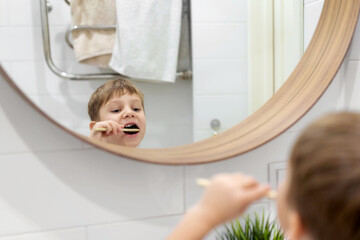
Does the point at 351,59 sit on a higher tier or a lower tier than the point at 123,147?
higher

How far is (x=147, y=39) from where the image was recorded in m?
0.78

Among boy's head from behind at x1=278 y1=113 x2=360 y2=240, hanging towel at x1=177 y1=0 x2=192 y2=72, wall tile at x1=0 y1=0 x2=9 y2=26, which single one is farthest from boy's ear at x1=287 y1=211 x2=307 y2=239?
wall tile at x1=0 y1=0 x2=9 y2=26

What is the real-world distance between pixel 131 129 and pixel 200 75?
0.17 metres

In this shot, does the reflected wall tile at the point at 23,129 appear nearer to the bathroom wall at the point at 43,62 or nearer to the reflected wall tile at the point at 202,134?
the bathroom wall at the point at 43,62

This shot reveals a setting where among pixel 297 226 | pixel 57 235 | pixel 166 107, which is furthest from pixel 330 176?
pixel 57 235

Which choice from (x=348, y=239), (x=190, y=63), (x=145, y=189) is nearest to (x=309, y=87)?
(x=190, y=63)

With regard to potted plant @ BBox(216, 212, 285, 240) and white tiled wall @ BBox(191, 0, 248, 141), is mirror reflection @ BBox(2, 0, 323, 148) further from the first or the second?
potted plant @ BBox(216, 212, 285, 240)

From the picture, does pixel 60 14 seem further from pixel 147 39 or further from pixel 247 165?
pixel 247 165

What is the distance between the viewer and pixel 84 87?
2.33 ft

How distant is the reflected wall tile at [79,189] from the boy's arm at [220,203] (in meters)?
0.25

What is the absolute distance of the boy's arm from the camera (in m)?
0.50

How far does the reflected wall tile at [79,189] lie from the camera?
2.34ft

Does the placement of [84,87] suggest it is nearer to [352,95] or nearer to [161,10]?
[161,10]

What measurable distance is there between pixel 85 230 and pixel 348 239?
0.47m
